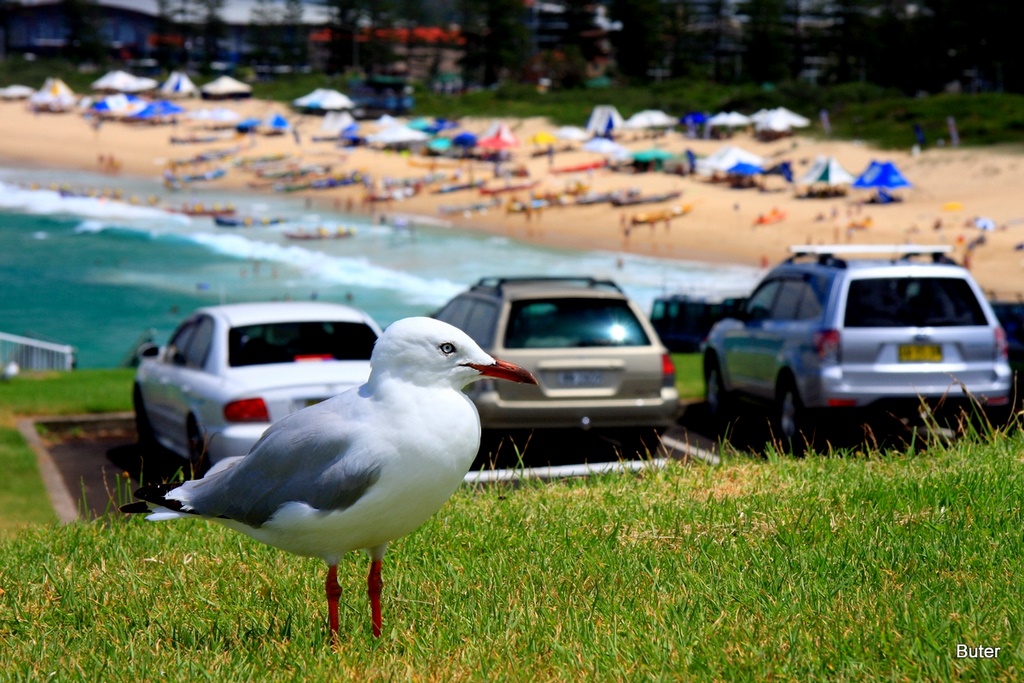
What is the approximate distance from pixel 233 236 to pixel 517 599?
163ft

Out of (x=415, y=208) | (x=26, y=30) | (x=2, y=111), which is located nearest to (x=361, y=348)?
(x=415, y=208)

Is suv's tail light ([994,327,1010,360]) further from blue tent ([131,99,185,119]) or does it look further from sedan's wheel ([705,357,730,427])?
blue tent ([131,99,185,119])

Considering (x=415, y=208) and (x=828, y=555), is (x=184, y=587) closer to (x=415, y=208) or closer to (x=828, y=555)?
(x=828, y=555)

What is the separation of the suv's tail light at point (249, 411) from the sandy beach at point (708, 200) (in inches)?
1161

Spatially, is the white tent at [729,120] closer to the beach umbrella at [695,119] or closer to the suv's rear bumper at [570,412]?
the beach umbrella at [695,119]

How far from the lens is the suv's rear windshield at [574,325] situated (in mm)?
11109

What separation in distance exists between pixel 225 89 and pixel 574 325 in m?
91.4

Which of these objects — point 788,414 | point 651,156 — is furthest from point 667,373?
point 651,156

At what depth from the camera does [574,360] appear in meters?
10.9

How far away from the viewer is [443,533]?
20.4 ft

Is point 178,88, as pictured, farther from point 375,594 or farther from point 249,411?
point 375,594

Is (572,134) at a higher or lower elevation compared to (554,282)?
lower

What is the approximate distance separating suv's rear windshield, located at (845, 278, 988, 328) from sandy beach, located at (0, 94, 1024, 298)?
82.0ft

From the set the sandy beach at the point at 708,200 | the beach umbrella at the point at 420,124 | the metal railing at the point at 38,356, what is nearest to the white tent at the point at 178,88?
the sandy beach at the point at 708,200
